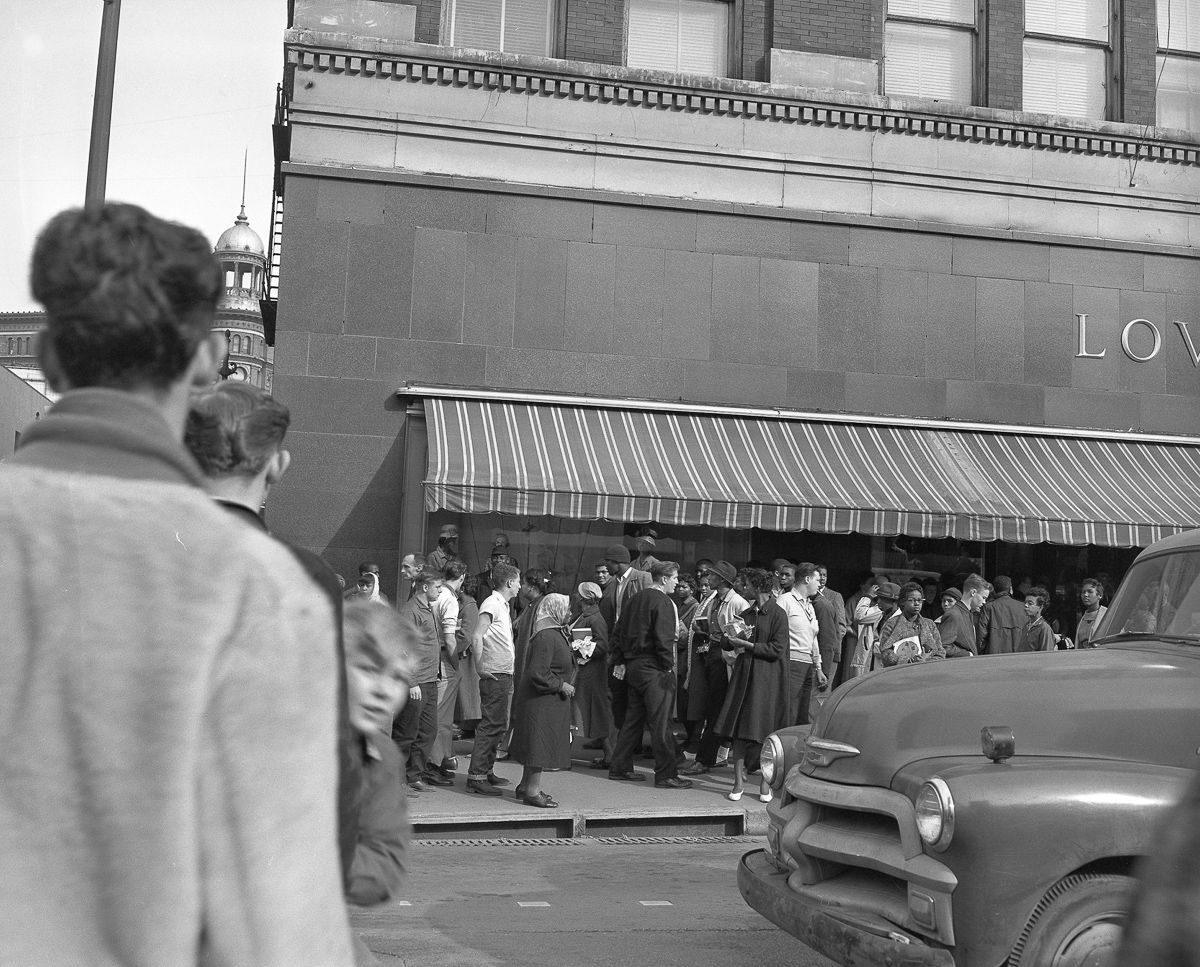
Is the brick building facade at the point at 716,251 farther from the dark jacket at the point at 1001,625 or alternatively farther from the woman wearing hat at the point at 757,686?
the woman wearing hat at the point at 757,686

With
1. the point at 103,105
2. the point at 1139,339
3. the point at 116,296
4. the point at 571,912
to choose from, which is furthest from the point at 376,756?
the point at 1139,339

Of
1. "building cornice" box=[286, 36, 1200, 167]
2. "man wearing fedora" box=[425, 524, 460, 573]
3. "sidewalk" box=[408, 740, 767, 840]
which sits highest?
"building cornice" box=[286, 36, 1200, 167]

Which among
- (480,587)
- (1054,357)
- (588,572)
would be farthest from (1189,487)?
(480,587)

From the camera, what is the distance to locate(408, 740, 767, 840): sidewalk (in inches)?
388

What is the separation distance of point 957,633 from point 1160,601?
6.00 metres

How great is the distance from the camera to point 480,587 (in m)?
14.2

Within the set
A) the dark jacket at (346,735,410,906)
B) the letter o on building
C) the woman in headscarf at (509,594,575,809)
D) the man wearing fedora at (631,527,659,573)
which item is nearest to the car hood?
the dark jacket at (346,735,410,906)

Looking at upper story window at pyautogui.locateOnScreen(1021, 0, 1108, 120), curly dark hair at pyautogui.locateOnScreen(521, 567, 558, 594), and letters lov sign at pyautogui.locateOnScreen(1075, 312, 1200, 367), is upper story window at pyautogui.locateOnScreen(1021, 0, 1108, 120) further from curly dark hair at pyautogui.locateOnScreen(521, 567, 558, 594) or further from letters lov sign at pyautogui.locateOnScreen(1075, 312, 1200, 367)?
curly dark hair at pyautogui.locateOnScreen(521, 567, 558, 594)

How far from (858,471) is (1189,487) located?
427 centimetres

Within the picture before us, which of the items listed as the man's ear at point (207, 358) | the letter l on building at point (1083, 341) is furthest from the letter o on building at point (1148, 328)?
the man's ear at point (207, 358)

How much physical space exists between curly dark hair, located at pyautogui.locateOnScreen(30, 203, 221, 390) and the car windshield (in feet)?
16.8

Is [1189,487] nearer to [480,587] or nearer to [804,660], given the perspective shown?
[804,660]

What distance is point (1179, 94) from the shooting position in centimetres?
1825

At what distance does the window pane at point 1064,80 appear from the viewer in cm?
1784
